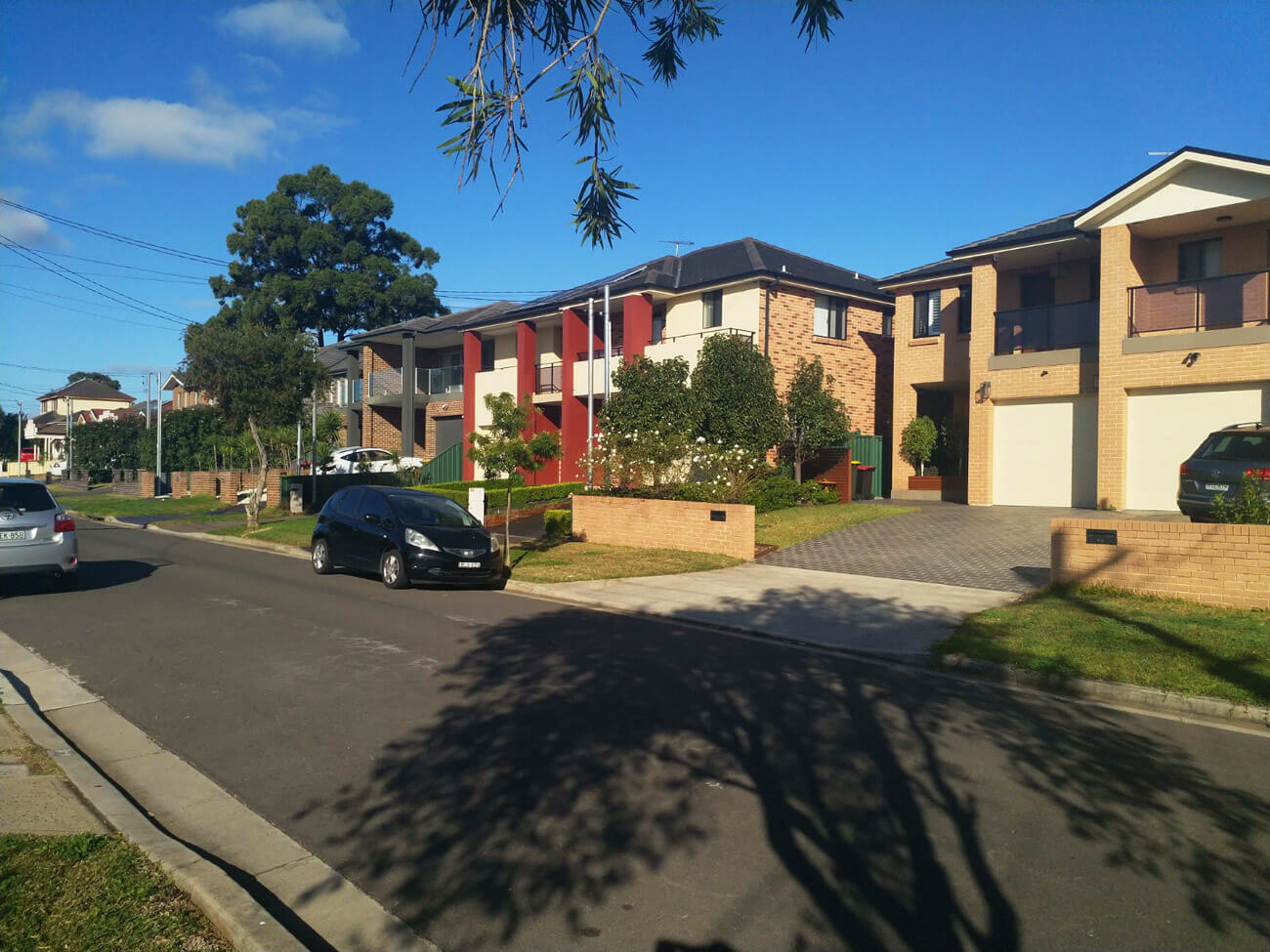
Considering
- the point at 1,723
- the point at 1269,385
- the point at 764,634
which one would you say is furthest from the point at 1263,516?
the point at 1,723

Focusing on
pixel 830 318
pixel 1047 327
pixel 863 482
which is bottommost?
pixel 863 482

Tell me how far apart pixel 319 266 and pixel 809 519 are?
54153mm

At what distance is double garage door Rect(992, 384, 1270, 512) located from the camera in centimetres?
1930

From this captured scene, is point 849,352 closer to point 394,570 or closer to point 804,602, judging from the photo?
point 804,602

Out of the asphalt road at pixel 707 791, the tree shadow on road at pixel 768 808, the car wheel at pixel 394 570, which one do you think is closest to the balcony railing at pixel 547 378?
the car wheel at pixel 394 570

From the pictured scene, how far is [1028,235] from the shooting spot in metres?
22.7

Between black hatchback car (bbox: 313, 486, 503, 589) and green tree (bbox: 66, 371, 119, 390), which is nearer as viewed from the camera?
black hatchback car (bbox: 313, 486, 503, 589)

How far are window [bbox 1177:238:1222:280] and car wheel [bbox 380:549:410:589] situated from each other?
17647mm

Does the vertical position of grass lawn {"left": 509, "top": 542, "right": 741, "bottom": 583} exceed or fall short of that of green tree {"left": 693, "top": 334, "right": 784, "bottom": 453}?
it falls short

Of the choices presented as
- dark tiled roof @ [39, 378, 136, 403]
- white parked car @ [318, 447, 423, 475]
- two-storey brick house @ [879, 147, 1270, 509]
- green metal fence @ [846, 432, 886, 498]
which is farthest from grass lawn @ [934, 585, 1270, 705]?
dark tiled roof @ [39, 378, 136, 403]

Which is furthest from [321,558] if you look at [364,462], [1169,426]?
[364,462]

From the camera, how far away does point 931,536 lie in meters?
18.5

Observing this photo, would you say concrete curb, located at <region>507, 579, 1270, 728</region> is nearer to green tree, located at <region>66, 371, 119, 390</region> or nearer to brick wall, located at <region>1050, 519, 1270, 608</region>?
brick wall, located at <region>1050, 519, 1270, 608</region>

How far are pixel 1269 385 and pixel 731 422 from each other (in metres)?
11.9
